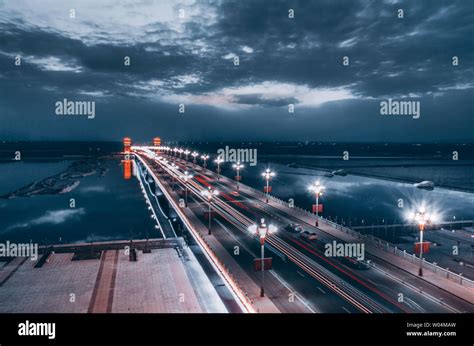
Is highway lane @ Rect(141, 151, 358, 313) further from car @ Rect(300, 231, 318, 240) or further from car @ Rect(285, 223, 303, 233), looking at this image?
car @ Rect(285, 223, 303, 233)

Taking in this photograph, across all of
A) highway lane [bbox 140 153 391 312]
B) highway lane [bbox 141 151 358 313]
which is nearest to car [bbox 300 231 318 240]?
highway lane [bbox 140 153 391 312]

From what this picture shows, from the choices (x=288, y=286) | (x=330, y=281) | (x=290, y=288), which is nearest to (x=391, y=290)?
(x=330, y=281)

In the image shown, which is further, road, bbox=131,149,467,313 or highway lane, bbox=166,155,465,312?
road, bbox=131,149,467,313

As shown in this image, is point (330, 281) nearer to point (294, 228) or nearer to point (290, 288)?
point (290, 288)

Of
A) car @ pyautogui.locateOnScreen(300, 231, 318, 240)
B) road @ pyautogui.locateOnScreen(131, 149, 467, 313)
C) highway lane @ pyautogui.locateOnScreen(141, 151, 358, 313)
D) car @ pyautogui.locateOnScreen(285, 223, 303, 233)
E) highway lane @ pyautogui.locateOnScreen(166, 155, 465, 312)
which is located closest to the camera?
highway lane @ pyautogui.locateOnScreen(166, 155, 465, 312)

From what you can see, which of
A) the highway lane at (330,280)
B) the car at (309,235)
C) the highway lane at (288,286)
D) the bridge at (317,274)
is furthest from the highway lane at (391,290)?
the highway lane at (288,286)

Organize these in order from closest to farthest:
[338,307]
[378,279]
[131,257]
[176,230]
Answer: [338,307]
[378,279]
[131,257]
[176,230]

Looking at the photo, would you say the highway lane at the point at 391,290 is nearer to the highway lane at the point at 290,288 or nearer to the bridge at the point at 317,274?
the bridge at the point at 317,274

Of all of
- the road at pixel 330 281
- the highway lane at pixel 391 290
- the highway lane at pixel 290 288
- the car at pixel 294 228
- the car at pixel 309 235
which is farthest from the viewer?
the car at pixel 294 228
